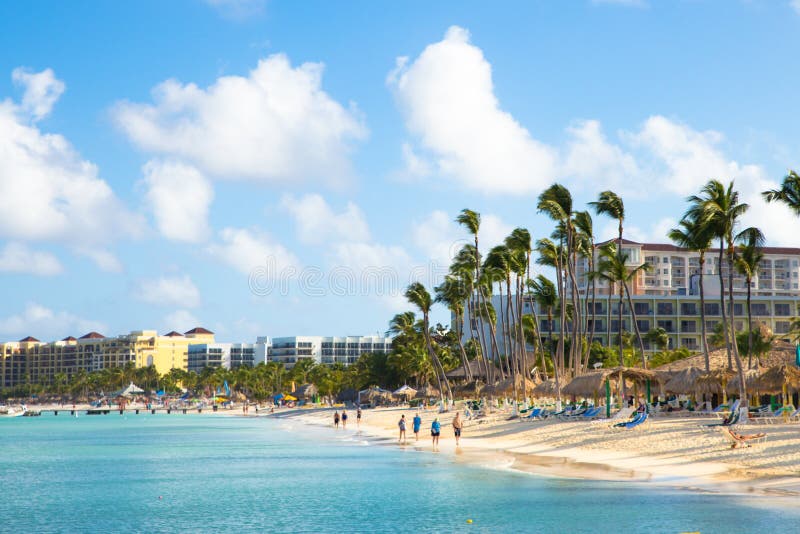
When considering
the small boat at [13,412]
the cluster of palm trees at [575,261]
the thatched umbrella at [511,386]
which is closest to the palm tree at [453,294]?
the cluster of palm trees at [575,261]

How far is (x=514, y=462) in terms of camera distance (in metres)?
34.6

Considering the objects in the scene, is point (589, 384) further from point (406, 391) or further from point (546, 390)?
point (406, 391)

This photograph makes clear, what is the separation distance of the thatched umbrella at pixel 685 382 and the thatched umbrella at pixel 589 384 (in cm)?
326

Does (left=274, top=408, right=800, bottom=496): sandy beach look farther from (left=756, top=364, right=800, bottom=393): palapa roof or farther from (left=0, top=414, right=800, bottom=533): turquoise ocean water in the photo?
(left=756, top=364, right=800, bottom=393): palapa roof

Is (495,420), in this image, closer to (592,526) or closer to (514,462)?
(514,462)

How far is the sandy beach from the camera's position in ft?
84.9

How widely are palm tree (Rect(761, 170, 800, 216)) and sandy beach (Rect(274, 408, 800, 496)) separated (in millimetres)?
9267

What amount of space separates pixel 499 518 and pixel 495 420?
108 ft

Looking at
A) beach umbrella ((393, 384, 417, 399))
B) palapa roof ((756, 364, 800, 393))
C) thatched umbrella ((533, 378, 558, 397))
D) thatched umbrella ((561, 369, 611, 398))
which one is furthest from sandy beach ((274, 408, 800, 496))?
beach umbrella ((393, 384, 417, 399))

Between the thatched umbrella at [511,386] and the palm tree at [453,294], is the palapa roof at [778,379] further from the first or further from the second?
the palm tree at [453,294]

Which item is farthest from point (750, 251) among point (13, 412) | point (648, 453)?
point (13, 412)

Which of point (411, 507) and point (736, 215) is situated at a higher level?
point (736, 215)

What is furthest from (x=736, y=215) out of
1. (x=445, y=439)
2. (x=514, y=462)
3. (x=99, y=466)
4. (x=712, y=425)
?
(x=99, y=466)

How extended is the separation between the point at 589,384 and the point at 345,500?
76.4 feet
